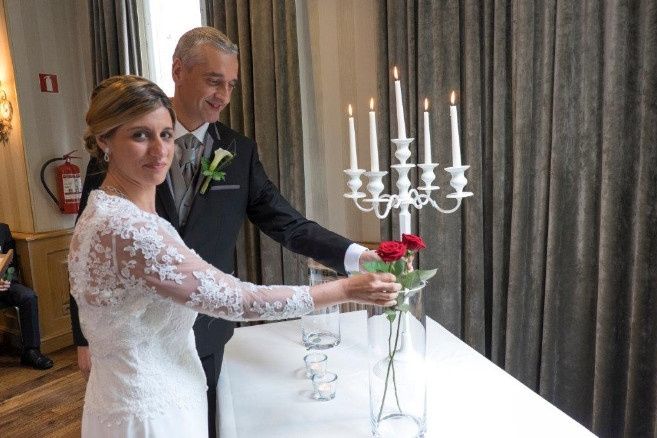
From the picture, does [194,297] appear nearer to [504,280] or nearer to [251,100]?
[504,280]

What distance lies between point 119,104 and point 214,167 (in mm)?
581

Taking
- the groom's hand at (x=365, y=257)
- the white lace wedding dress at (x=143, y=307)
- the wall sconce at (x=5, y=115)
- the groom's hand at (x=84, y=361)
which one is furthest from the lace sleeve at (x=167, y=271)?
the wall sconce at (x=5, y=115)

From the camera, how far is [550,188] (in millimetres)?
2152

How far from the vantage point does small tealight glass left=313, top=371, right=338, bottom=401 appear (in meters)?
1.33

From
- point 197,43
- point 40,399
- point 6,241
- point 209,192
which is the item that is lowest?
point 40,399

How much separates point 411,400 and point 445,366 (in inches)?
16.1

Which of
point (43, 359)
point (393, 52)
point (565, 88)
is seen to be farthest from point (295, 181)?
point (43, 359)

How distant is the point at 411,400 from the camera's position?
1121mm

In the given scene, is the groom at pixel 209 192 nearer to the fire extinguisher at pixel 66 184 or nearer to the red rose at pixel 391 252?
the red rose at pixel 391 252

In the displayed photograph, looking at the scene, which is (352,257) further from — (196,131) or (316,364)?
(196,131)

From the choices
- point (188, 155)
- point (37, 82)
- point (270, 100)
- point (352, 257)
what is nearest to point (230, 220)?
point (188, 155)

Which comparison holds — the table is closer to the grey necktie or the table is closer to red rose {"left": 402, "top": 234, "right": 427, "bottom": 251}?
red rose {"left": 402, "top": 234, "right": 427, "bottom": 251}

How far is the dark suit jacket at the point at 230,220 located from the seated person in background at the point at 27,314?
236cm

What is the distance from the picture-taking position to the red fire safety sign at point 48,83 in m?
3.99
